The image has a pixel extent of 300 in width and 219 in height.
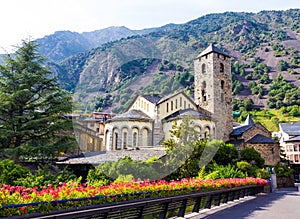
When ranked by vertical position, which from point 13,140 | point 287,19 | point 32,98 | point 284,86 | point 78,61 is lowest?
point 13,140

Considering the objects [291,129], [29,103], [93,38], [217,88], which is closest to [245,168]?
[217,88]

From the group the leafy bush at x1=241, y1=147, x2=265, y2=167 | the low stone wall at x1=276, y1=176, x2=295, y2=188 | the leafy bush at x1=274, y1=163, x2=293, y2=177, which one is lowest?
the low stone wall at x1=276, y1=176, x2=295, y2=188

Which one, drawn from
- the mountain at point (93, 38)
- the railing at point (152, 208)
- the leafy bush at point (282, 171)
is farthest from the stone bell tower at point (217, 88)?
the mountain at point (93, 38)

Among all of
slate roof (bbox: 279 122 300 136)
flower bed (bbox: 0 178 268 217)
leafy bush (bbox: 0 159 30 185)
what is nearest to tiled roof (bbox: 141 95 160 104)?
flower bed (bbox: 0 178 268 217)

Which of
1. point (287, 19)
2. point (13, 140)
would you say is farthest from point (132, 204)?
point (287, 19)

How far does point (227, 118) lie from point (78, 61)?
3584cm

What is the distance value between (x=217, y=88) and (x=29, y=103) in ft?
83.4

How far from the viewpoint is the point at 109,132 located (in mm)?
32281

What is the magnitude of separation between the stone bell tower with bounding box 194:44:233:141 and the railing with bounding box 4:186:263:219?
25.6 m

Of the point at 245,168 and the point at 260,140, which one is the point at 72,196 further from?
the point at 260,140

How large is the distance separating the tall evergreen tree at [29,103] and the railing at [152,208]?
16397 mm

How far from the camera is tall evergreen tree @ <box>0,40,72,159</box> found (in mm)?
25547

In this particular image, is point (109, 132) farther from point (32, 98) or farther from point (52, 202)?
point (52, 202)

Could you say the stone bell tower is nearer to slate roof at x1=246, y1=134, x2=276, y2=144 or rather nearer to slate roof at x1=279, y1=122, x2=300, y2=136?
slate roof at x1=246, y1=134, x2=276, y2=144
